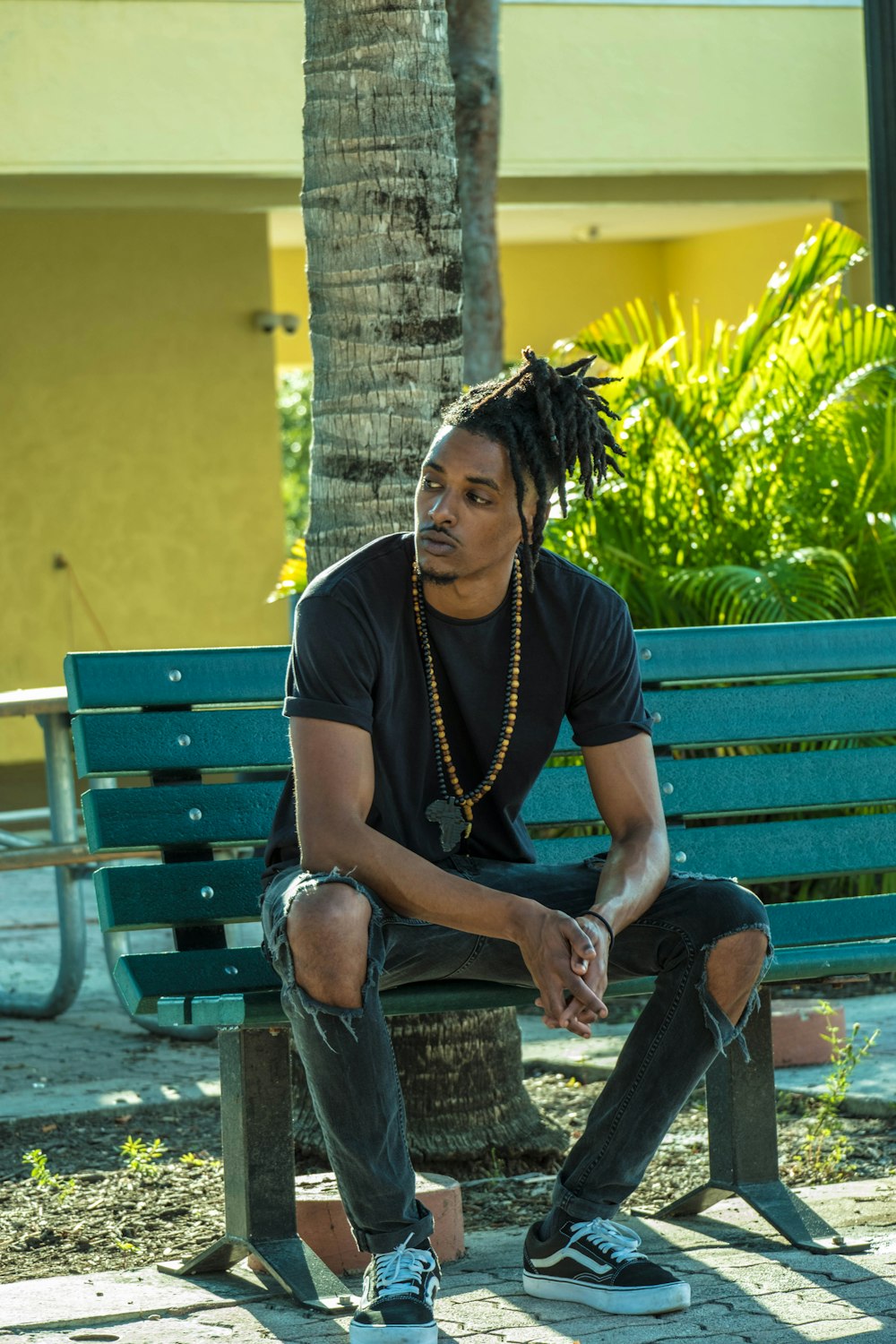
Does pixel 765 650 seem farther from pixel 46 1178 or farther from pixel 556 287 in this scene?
pixel 556 287

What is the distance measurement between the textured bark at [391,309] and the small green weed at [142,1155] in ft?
1.15

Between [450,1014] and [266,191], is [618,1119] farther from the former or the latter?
[266,191]

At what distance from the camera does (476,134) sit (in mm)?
7668

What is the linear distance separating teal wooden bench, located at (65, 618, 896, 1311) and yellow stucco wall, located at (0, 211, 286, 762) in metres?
10.4

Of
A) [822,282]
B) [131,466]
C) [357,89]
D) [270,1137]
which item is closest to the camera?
[270,1137]

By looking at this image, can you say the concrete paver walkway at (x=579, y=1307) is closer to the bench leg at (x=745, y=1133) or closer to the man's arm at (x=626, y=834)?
the bench leg at (x=745, y=1133)

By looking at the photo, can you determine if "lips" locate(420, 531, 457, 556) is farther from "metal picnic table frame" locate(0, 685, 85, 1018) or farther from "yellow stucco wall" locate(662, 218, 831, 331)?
"yellow stucco wall" locate(662, 218, 831, 331)

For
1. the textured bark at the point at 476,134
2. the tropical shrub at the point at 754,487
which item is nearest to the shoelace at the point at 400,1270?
the tropical shrub at the point at 754,487

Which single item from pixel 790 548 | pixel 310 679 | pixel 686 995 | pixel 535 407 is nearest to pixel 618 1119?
pixel 686 995

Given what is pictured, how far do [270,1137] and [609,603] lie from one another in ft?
3.73

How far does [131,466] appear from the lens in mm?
14141

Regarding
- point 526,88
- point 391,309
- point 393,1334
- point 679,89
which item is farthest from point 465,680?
point 679,89

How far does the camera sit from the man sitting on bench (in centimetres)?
291

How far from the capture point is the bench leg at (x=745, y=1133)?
3543 mm
